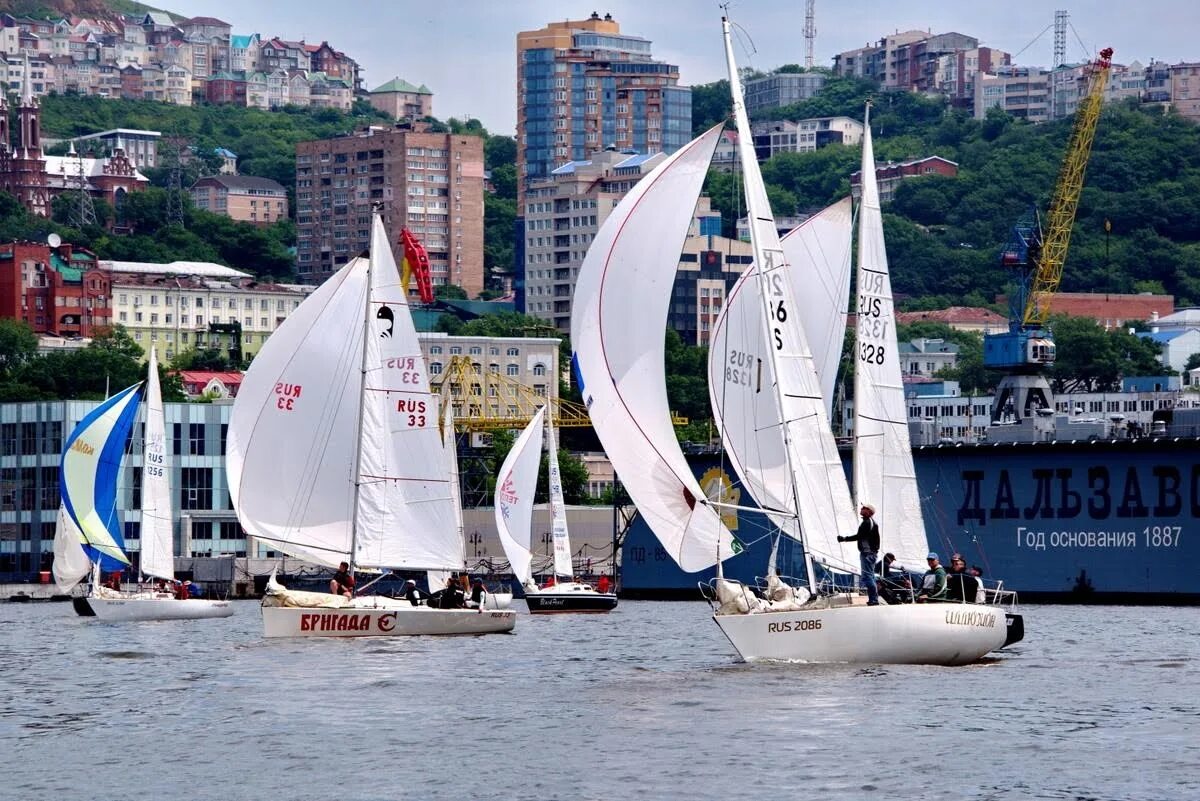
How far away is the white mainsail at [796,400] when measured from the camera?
3500 cm

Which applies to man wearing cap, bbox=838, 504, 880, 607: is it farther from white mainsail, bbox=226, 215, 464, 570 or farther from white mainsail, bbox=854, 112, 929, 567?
white mainsail, bbox=226, 215, 464, 570

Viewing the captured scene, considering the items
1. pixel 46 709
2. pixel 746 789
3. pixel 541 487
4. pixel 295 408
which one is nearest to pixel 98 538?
pixel 295 408

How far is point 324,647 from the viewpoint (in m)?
43.2

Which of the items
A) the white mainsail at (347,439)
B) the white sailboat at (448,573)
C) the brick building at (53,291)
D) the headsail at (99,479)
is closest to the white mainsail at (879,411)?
the white mainsail at (347,439)

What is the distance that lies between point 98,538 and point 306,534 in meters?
24.4

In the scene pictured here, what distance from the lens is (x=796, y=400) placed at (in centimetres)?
3528

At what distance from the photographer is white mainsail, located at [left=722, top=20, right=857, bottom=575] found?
3500 cm

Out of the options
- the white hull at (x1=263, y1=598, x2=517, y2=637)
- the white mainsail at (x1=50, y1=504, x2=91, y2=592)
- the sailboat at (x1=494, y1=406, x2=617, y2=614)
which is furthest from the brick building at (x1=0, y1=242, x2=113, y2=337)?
the white hull at (x1=263, y1=598, x2=517, y2=637)

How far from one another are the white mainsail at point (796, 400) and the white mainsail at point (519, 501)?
34968mm

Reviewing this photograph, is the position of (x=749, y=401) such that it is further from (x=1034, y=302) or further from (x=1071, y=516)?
(x=1034, y=302)

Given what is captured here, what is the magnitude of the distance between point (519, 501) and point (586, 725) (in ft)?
132

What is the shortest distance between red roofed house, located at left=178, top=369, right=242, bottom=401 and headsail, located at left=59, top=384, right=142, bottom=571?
81938mm

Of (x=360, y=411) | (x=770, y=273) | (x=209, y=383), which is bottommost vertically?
(x=360, y=411)

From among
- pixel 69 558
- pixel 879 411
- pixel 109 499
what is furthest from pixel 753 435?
pixel 69 558
